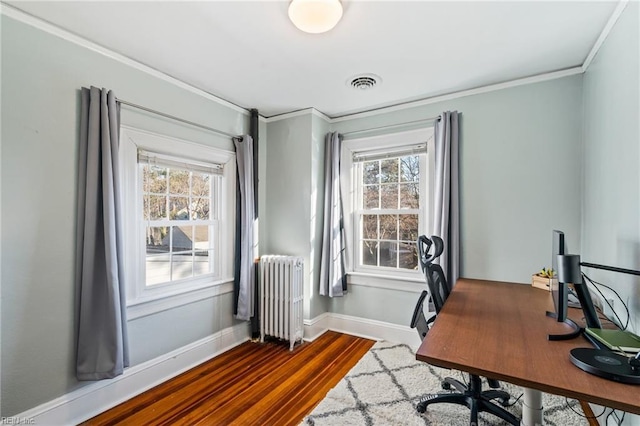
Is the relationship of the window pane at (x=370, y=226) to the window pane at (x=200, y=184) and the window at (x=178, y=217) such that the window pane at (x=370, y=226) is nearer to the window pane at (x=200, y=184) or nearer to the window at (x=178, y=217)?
the window at (x=178, y=217)

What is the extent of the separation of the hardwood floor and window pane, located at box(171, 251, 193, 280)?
822 millimetres

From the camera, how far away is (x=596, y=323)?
1293 mm

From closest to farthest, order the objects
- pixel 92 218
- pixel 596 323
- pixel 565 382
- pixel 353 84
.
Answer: pixel 565 382 < pixel 596 323 < pixel 92 218 < pixel 353 84

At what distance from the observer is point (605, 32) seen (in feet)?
5.87

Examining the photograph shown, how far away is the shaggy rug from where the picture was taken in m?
1.83

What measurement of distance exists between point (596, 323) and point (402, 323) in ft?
6.13

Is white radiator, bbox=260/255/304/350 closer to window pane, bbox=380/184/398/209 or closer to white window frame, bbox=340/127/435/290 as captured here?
white window frame, bbox=340/127/435/290

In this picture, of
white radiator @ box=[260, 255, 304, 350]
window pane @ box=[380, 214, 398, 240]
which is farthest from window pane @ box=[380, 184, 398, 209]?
white radiator @ box=[260, 255, 304, 350]

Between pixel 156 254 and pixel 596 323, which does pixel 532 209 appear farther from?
pixel 156 254

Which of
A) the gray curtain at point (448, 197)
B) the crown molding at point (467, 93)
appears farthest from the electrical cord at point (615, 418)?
the crown molding at point (467, 93)

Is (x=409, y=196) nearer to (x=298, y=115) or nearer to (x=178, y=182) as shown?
(x=298, y=115)

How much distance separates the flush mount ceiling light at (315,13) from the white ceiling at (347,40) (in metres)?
0.09

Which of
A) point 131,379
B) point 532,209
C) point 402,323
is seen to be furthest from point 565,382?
point 131,379

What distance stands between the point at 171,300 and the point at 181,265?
0.31m
